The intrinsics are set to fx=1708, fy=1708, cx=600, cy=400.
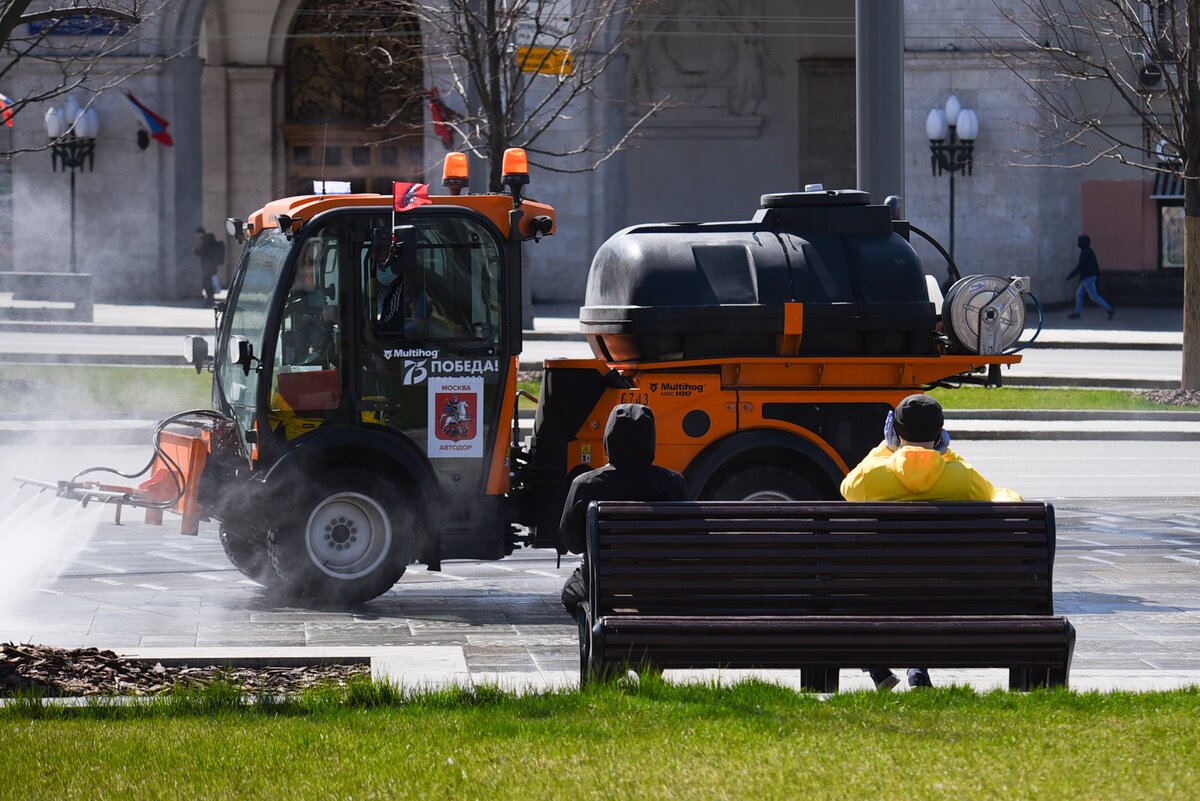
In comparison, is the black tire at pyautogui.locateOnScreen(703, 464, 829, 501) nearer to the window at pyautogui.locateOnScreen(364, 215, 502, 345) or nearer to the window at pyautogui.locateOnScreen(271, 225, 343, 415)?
the window at pyautogui.locateOnScreen(364, 215, 502, 345)

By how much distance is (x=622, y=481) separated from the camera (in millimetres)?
7168

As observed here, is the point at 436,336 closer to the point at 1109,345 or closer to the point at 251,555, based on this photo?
the point at 251,555

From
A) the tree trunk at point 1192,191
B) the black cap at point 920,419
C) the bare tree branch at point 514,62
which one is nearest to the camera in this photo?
the black cap at point 920,419

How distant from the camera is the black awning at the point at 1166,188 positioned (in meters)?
38.6

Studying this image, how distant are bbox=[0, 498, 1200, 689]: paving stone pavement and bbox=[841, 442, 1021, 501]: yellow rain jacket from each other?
81 cm

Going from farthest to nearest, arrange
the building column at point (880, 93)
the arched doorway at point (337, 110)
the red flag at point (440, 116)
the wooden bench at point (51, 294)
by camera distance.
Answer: the arched doorway at point (337, 110) < the red flag at point (440, 116) < the wooden bench at point (51, 294) < the building column at point (880, 93)

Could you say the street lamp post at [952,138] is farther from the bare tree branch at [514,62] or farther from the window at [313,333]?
the window at [313,333]

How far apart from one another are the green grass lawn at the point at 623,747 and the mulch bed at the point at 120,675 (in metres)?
0.47

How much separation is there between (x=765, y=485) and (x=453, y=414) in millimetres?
1844

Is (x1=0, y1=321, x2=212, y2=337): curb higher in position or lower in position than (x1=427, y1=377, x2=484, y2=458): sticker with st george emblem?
higher

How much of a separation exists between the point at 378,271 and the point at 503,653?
2428 millimetres

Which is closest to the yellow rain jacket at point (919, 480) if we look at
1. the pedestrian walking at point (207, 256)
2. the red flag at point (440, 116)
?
the red flag at point (440, 116)

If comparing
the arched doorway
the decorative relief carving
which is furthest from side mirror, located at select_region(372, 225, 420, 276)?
the decorative relief carving

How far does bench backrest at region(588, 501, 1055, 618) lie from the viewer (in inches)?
261
